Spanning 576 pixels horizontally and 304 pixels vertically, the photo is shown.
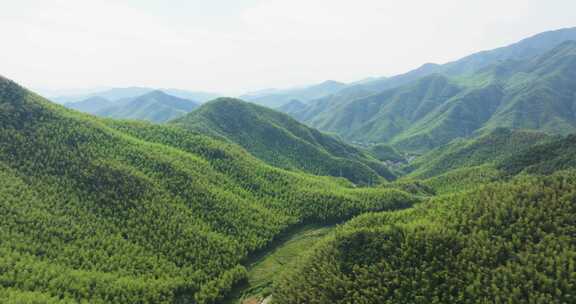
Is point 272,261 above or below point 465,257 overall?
below

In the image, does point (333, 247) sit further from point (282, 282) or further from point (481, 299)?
point (481, 299)

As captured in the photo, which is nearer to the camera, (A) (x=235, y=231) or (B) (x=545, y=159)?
(A) (x=235, y=231)

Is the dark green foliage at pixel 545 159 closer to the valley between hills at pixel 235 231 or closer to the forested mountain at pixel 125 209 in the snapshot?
the valley between hills at pixel 235 231

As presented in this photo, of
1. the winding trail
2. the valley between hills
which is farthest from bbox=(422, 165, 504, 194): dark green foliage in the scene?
the winding trail

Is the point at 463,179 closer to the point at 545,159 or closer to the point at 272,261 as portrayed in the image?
→ the point at 545,159

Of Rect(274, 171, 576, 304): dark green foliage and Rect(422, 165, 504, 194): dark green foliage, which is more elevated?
Rect(274, 171, 576, 304): dark green foliage

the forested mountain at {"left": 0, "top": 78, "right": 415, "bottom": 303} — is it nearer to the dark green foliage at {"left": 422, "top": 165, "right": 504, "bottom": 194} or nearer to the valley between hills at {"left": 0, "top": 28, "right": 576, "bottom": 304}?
the valley between hills at {"left": 0, "top": 28, "right": 576, "bottom": 304}

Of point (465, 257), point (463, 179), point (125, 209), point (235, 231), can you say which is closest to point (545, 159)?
point (463, 179)

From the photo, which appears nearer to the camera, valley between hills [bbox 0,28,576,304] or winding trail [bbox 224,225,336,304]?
valley between hills [bbox 0,28,576,304]
